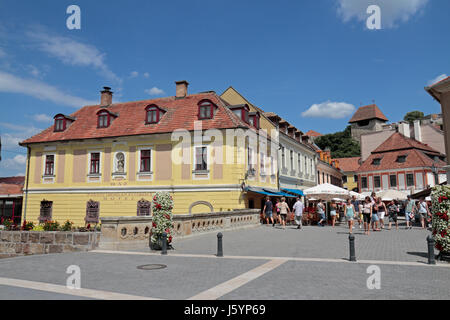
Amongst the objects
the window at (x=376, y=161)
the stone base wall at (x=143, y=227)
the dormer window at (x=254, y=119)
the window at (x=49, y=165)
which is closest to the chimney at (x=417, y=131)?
the window at (x=376, y=161)

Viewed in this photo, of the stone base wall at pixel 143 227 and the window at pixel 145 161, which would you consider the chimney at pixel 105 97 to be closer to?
the window at pixel 145 161

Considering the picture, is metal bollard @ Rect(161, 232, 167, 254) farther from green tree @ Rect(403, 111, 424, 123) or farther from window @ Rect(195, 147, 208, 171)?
green tree @ Rect(403, 111, 424, 123)

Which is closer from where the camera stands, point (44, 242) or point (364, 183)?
A: point (44, 242)

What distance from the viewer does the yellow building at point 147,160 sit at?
24.1 meters

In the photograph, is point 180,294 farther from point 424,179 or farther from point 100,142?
point 424,179

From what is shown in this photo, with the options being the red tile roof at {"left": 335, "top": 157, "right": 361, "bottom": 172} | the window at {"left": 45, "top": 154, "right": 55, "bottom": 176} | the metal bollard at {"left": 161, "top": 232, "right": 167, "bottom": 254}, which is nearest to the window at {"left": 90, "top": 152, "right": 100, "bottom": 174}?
the window at {"left": 45, "top": 154, "right": 55, "bottom": 176}

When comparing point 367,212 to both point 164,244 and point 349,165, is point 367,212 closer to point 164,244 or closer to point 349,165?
point 164,244

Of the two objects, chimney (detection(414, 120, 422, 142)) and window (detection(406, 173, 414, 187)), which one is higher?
chimney (detection(414, 120, 422, 142))

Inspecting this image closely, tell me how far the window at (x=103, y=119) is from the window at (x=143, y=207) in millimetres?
7626

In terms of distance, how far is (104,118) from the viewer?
2898 centimetres

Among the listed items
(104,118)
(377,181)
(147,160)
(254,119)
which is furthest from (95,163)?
(377,181)

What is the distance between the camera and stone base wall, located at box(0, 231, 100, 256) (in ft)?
42.3

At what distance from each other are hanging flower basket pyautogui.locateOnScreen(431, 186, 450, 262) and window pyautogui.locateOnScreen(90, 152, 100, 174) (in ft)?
78.2

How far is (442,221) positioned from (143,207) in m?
20.2
